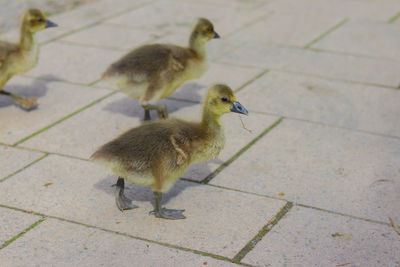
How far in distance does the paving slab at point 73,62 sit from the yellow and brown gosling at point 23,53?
934 millimetres

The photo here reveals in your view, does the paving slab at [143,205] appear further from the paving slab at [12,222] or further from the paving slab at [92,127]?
the paving slab at [92,127]

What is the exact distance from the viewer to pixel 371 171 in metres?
5.97

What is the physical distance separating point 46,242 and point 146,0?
8217 millimetres

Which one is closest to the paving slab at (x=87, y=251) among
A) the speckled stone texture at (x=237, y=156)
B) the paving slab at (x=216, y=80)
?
the speckled stone texture at (x=237, y=156)

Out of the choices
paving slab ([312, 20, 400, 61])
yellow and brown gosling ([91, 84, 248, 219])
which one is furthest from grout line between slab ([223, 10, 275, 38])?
yellow and brown gosling ([91, 84, 248, 219])

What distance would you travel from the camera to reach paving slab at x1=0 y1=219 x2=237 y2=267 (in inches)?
180

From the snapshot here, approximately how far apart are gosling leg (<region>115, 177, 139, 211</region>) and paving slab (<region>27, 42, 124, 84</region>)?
332cm

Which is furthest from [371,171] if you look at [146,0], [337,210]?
[146,0]

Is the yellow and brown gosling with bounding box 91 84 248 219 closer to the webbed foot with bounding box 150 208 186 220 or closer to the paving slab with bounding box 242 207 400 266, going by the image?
the webbed foot with bounding box 150 208 186 220

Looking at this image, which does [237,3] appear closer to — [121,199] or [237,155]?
[237,155]

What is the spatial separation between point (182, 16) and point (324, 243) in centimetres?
715

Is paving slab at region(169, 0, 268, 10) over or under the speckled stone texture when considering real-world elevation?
over

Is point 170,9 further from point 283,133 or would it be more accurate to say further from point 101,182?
point 101,182

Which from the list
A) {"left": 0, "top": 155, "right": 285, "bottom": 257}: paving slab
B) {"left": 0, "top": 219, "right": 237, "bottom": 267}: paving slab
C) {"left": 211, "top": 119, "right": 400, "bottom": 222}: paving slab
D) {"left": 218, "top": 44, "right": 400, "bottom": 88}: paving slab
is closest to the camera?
{"left": 0, "top": 219, "right": 237, "bottom": 267}: paving slab
